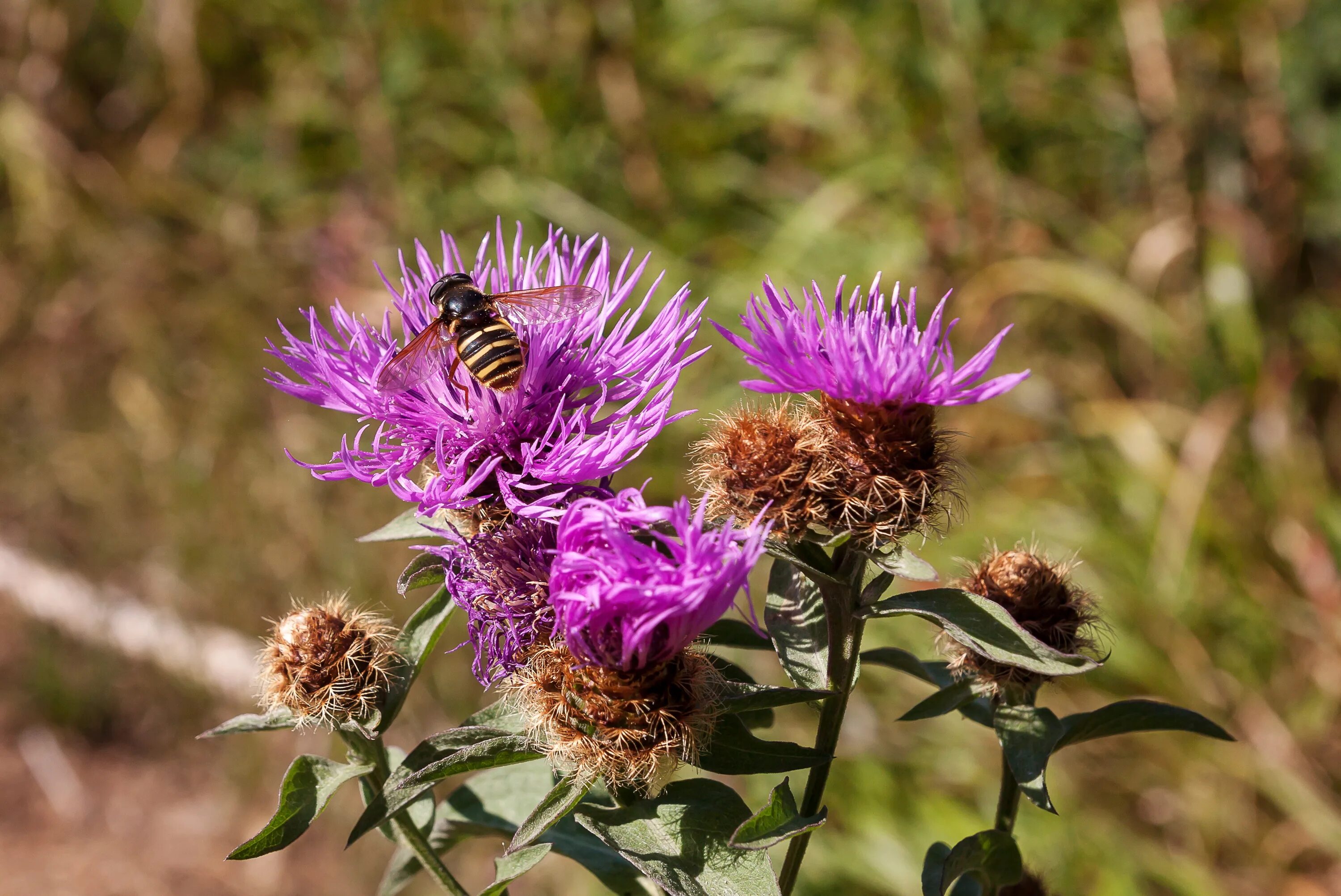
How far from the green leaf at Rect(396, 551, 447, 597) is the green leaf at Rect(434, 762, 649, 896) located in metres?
0.29

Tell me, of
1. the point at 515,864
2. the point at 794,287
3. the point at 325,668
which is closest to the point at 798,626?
the point at 515,864

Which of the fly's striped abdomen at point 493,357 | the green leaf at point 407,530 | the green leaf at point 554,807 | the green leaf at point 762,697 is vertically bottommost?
the green leaf at point 554,807

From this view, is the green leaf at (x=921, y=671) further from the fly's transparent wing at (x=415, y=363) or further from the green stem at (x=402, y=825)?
the fly's transparent wing at (x=415, y=363)

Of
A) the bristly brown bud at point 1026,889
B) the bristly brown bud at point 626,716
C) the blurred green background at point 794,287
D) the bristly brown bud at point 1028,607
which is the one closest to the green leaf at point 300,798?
the bristly brown bud at point 626,716

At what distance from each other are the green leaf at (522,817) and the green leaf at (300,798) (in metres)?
0.20

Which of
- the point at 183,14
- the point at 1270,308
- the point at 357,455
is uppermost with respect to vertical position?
the point at 183,14

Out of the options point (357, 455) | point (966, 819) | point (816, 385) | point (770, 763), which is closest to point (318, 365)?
point (357, 455)

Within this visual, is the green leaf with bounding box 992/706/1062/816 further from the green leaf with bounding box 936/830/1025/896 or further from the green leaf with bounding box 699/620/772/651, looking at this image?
the green leaf with bounding box 699/620/772/651

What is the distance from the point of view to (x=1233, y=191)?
4.10 m

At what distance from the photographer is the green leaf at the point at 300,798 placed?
42.3 inches

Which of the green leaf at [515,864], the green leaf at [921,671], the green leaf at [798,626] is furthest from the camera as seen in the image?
the green leaf at [921,671]

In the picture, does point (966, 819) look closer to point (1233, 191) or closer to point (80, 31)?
point (1233, 191)

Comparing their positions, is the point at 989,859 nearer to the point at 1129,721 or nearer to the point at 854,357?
the point at 1129,721

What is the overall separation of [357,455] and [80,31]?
614 cm
